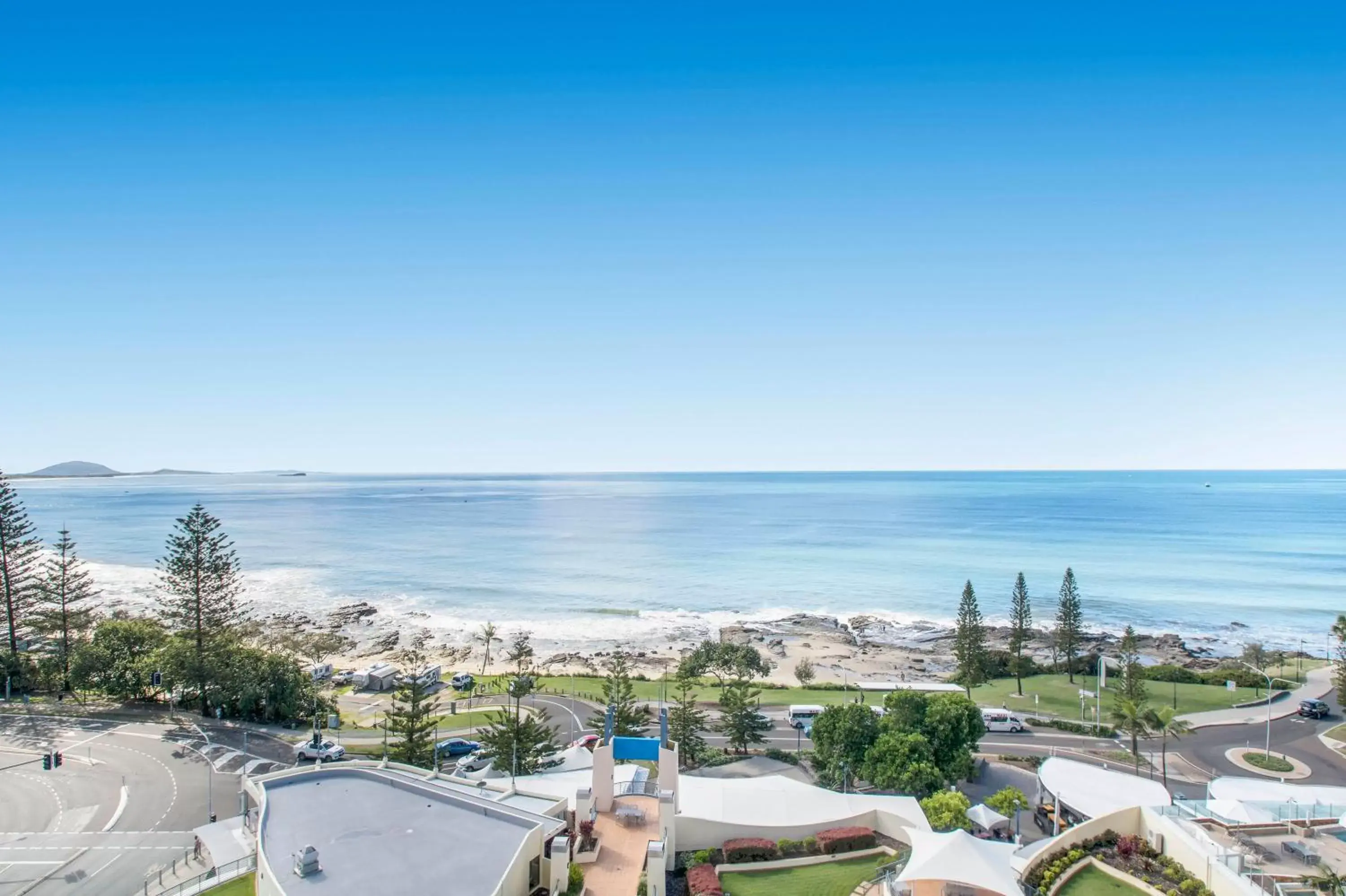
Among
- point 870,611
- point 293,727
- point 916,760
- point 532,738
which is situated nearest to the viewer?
point 916,760

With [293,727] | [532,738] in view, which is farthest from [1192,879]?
[293,727]

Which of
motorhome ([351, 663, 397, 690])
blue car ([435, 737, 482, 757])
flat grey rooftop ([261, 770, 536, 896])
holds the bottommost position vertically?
motorhome ([351, 663, 397, 690])

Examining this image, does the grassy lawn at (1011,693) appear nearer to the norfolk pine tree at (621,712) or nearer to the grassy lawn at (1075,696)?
the grassy lawn at (1075,696)

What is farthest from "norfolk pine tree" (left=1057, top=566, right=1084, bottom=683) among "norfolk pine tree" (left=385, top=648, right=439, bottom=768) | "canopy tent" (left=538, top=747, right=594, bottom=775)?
"norfolk pine tree" (left=385, top=648, right=439, bottom=768)

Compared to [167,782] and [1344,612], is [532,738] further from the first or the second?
[1344,612]

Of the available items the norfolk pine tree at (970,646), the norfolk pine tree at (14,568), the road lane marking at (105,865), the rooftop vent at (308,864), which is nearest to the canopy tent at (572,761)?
the rooftop vent at (308,864)

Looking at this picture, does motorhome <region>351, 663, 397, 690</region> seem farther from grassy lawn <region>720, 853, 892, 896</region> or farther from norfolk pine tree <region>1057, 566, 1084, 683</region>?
norfolk pine tree <region>1057, 566, 1084, 683</region>
